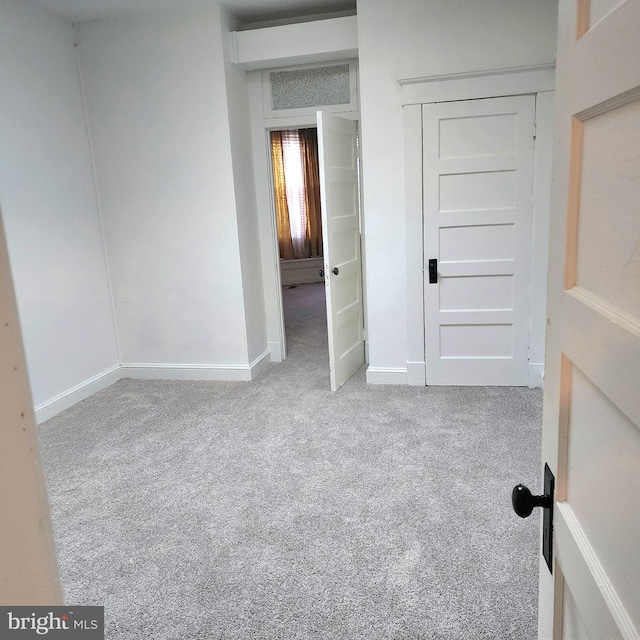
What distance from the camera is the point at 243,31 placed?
4043mm

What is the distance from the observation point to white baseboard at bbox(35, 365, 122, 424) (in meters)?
3.72

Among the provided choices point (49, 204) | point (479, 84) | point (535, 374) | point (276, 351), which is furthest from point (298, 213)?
point (535, 374)

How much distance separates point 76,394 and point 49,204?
1.45 metres

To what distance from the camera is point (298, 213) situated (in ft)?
29.5

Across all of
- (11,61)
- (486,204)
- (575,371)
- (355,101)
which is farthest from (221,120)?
(575,371)

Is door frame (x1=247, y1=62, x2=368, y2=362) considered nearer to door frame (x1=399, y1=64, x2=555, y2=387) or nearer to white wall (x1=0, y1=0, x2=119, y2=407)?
door frame (x1=399, y1=64, x2=555, y2=387)

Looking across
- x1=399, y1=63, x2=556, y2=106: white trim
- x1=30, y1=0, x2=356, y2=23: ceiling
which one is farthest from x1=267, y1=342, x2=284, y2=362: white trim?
x1=30, y1=0, x2=356, y2=23: ceiling

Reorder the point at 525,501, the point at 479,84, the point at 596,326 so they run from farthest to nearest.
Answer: the point at 479,84
the point at 525,501
the point at 596,326

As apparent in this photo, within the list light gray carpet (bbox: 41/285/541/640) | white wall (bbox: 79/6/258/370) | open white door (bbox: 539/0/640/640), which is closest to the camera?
open white door (bbox: 539/0/640/640)

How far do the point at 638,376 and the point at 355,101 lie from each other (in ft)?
13.7

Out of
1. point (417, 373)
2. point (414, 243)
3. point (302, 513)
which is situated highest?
point (414, 243)

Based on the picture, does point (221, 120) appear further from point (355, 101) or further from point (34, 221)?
point (34, 221)

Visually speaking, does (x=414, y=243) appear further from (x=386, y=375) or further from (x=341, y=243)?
(x=386, y=375)

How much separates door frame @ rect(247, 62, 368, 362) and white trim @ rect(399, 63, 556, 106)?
0.79 metres
